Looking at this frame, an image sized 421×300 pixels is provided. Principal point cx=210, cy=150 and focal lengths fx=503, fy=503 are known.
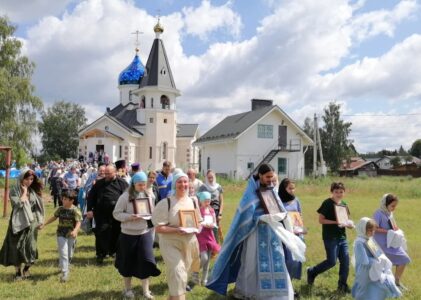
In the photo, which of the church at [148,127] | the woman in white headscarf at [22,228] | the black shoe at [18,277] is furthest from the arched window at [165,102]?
the black shoe at [18,277]

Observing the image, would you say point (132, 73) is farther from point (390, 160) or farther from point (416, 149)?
point (416, 149)

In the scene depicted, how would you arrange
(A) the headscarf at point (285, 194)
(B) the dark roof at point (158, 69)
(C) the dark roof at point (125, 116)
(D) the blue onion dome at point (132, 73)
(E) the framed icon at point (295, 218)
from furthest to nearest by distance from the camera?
(D) the blue onion dome at point (132, 73) → (C) the dark roof at point (125, 116) → (B) the dark roof at point (158, 69) → (A) the headscarf at point (285, 194) → (E) the framed icon at point (295, 218)

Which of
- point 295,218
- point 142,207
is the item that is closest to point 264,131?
point 295,218

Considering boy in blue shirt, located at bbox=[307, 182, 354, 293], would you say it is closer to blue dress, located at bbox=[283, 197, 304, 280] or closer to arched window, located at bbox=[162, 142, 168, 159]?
blue dress, located at bbox=[283, 197, 304, 280]

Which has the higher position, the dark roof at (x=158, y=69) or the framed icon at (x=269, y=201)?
the dark roof at (x=158, y=69)

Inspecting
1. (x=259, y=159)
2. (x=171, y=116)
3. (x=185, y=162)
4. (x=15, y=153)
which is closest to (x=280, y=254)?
(x=15, y=153)

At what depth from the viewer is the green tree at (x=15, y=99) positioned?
34188mm

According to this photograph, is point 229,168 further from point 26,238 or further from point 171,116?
point 26,238

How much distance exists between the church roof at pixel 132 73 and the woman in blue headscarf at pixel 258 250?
182ft

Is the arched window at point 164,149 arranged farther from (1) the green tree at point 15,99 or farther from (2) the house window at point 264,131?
(1) the green tree at point 15,99

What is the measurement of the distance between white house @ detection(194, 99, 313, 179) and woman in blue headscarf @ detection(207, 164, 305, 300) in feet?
120

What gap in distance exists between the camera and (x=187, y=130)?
207 ft

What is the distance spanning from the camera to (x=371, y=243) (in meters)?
6.60

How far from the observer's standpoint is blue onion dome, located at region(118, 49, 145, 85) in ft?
198
